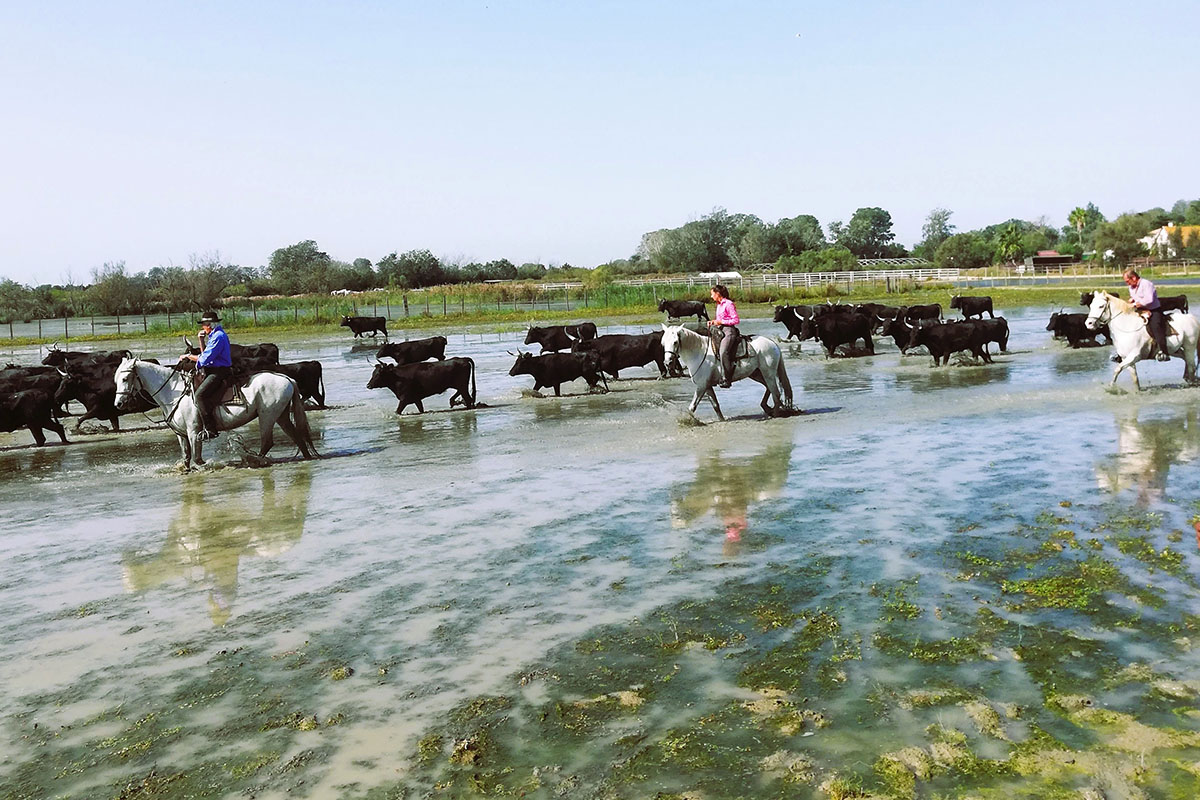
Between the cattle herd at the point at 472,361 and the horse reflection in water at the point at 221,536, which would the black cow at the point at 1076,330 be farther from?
the horse reflection in water at the point at 221,536

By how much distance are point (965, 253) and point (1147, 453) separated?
338ft

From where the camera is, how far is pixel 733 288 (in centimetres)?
5919

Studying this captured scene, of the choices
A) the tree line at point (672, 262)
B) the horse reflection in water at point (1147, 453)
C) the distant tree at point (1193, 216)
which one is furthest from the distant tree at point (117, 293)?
the distant tree at point (1193, 216)

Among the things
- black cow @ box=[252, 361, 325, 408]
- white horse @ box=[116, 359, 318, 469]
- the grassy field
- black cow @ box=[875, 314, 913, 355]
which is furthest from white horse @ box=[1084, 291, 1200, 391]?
the grassy field

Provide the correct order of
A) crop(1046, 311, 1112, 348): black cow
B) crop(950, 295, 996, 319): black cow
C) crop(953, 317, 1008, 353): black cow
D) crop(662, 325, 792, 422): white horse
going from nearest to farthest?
crop(662, 325, 792, 422): white horse, crop(953, 317, 1008, 353): black cow, crop(1046, 311, 1112, 348): black cow, crop(950, 295, 996, 319): black cow

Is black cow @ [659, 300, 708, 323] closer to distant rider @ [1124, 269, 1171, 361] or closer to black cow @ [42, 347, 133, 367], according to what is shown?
black cow @ [42, 347, 133, 367]

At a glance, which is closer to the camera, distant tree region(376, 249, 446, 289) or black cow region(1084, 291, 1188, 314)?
black cow region(1084, 291, 1188, 314)

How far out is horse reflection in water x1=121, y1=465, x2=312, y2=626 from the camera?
819cm

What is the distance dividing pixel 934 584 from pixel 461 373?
43.1 ft

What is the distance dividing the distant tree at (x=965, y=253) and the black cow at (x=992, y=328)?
8556 centimetres

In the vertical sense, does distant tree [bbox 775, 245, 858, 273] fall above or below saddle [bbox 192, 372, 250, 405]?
above

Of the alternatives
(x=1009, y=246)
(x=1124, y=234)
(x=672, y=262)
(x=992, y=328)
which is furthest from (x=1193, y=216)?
(x=992, y=328)

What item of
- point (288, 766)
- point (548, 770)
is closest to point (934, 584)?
point (548, 770)

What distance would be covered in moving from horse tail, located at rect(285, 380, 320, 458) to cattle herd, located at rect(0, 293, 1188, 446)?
1183mm
